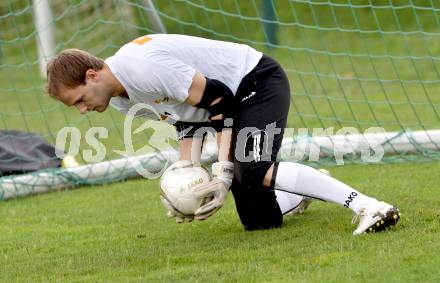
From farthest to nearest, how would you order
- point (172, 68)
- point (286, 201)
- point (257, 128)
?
point (286, 201) < point (257, 128) < point (172, 68)

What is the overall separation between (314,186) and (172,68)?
0.89 m

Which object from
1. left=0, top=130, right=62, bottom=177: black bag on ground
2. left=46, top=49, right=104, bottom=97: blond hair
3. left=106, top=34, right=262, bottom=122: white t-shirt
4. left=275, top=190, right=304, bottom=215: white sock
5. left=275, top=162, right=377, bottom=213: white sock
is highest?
left=46, top=49, right=104, bottom=97: blond hair

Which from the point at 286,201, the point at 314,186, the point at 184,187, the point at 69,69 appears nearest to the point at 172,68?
the point at 69,69

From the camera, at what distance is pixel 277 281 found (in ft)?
12.5

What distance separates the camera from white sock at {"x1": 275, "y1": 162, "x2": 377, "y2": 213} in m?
4.56

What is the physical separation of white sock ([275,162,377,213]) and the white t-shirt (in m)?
0.48

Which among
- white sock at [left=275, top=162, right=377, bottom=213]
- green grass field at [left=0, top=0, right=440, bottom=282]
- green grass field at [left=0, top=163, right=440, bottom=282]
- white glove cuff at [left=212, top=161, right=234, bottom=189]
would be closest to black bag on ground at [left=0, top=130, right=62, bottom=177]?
green grass field at [left=0, top=0, right=440, bottom=282]

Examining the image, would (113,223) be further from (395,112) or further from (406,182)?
(395,112)

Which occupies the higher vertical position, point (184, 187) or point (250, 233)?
point (184, 187)

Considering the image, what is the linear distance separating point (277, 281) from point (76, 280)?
35.6 inches

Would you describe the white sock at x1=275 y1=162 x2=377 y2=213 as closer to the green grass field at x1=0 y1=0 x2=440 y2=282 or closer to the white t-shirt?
the green grass field at x1=0 y1=0 x2=440 y2=282

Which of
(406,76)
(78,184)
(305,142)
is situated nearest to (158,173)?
(78,184)

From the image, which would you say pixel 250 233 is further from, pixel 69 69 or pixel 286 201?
pixel 69 69

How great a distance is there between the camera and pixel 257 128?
15.2ft
